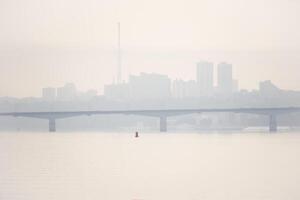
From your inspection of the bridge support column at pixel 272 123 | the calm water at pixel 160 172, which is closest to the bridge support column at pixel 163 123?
the calm water at pixel 160 172

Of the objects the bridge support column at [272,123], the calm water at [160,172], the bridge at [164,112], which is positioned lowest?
the calm water at [160,172]

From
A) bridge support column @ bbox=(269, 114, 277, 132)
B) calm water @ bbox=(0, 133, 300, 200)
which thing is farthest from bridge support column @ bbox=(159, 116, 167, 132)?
bridge support column @ bbox=(269, 114, 277, 132)

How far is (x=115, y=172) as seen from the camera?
7.35m

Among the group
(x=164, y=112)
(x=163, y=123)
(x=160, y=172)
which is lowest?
(x=160, y=172)

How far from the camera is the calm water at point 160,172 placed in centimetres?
550

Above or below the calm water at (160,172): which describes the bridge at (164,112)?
above

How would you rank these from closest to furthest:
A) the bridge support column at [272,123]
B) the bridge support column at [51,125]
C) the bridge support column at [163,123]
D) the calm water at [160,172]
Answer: the calm water at [160,172], the bridge support column at [272,123], the bridge support column at [163,123], the bridge support column at [51,125]

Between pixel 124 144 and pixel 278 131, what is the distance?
3620 millimetres

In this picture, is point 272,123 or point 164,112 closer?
point 272,123

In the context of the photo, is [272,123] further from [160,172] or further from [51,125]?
[160,172]

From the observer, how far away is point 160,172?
7199mm

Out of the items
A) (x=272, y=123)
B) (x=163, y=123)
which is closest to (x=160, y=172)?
(x=272, y=123)

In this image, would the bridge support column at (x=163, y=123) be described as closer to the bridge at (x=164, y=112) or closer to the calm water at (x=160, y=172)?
the bridge at (x=164, y=112)

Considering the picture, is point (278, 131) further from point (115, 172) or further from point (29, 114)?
point (115, 172)
